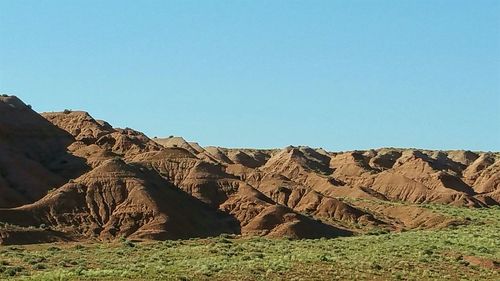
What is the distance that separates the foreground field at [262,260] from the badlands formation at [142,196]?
805 cm

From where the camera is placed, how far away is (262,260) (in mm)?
45938

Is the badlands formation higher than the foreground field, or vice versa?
the badlands formation

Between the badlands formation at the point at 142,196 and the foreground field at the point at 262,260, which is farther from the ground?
the badlands formation at the point at 142,196

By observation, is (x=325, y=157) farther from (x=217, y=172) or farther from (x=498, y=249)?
(x=498, y=249)

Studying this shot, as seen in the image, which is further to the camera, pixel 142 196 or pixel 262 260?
pixel 142 196

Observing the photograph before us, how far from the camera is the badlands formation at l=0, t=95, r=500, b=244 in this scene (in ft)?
234

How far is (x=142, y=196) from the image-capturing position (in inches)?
2933

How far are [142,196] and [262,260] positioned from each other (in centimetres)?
3026

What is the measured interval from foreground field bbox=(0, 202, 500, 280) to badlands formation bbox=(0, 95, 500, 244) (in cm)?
805

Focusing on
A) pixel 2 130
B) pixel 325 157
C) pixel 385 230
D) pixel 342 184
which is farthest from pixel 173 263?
pixel 325 157

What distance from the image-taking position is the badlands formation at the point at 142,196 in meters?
71.2

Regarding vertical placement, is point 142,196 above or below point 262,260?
above

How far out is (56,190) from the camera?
75.9 metres

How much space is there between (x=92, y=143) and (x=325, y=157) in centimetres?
7450
